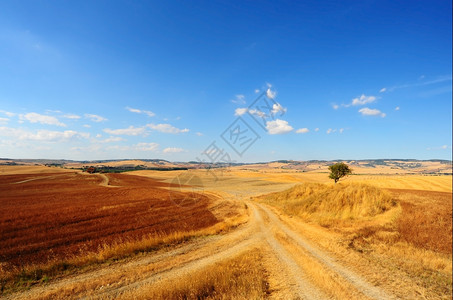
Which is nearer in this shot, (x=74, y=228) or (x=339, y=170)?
(x=74, y=228)

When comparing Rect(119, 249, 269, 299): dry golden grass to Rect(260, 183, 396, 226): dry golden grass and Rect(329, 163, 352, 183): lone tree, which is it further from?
Rect(329, 163, 352, 183): lone tree

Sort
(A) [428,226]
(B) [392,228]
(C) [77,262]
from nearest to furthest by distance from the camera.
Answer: (C) [77,262]
(A) [428,226]
(B) [392,228]

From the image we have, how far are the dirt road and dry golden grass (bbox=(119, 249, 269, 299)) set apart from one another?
0.57m

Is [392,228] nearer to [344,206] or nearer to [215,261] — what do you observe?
[344,206]

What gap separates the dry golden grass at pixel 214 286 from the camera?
8.57 m

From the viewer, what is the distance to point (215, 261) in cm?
1218

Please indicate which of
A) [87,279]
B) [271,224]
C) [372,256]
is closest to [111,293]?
[87,279]

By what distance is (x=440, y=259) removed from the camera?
38.5ft

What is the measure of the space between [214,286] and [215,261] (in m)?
2.76

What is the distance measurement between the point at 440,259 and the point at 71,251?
72.8 ft

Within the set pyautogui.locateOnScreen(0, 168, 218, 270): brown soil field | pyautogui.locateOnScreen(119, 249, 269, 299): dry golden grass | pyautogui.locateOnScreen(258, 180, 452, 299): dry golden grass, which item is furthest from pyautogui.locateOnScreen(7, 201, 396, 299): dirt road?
pyautogui.locateOnScreen(0, 168, 218, 270): brown soil field

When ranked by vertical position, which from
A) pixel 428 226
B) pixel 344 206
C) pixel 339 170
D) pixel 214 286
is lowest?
pixel 214 286

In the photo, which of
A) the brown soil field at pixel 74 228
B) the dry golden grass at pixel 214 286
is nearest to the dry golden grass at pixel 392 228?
the dry golden grass at pixel 214 286

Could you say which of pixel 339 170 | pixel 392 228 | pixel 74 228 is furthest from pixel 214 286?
pixel 339 170
